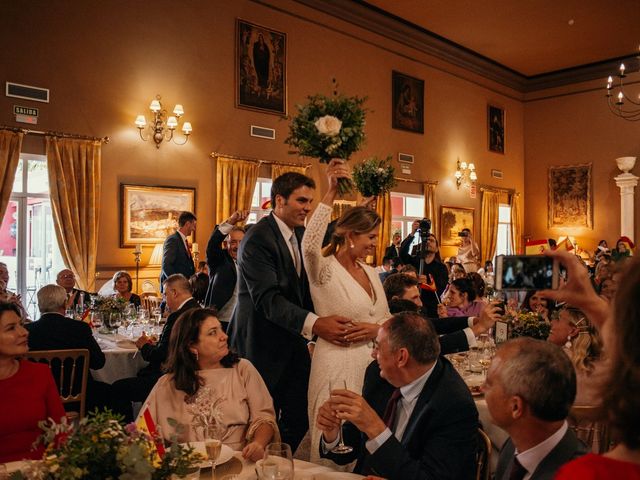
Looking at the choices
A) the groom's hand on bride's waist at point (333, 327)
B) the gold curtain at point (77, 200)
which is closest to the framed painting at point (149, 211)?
the gold curtain at point (77, 200)

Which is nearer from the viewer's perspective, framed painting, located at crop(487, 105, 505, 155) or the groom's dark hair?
the groom's dark hair

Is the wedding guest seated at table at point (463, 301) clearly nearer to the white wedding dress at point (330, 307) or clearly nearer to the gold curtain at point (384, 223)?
the white wedding dress at point (330, 307)

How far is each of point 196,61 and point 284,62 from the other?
195 centimetres

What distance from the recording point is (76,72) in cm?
871

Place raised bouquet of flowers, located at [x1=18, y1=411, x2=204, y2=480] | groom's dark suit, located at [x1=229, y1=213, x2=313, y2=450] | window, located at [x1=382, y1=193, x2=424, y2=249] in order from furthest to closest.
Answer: window, located at [x1=382, y1=193, x2=424, y2=249] < groom's dark suit, located at [x1=229, y1=213, x2=313, y2=450] < raised bouquet of flowers, located at [x1=18, y1=411, x2=204, y2=480]

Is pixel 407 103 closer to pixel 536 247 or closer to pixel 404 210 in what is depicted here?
pixel 404 210

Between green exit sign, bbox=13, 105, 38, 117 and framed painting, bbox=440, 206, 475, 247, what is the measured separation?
965cm

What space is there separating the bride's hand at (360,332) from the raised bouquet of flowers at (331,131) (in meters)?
0.78

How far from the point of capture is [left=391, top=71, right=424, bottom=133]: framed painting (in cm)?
→ 1397

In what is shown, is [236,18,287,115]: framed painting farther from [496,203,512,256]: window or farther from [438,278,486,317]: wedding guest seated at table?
[496,203,512,256]: window

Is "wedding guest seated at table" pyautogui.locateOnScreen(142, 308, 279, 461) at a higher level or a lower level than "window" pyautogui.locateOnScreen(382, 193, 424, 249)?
lower

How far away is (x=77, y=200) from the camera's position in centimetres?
864

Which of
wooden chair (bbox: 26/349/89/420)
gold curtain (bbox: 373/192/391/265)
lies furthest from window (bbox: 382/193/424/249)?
wooden chair (bbox: 26/349/89/420)

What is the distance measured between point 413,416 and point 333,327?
750 millimetres
